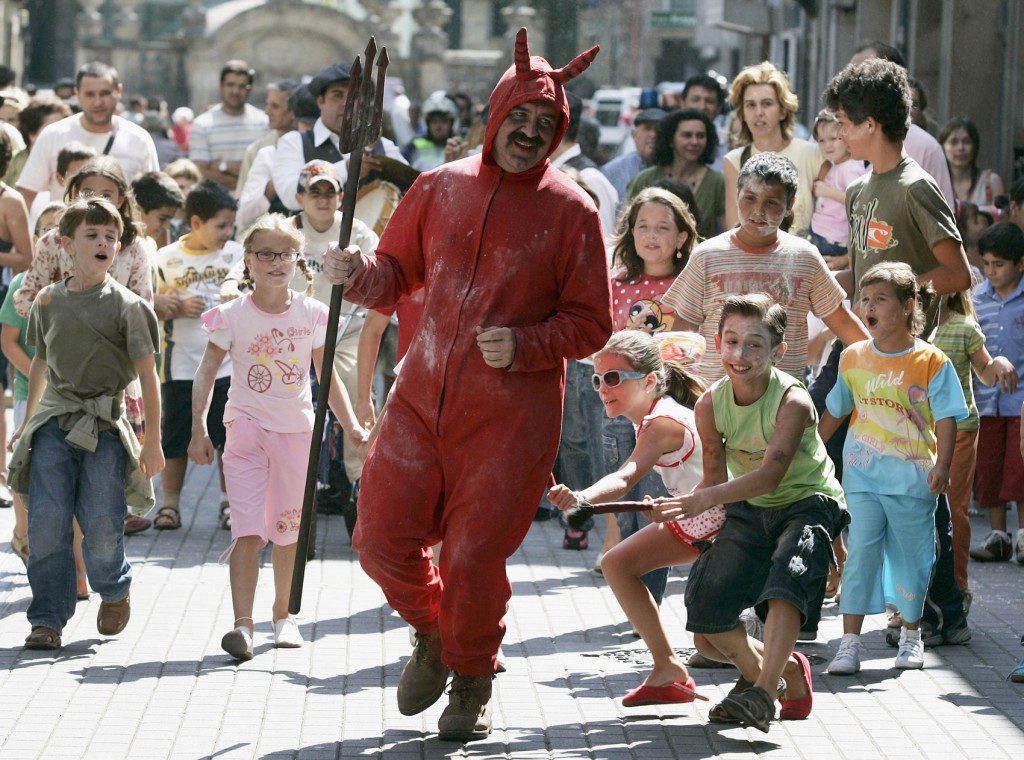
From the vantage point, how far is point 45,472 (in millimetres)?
7387

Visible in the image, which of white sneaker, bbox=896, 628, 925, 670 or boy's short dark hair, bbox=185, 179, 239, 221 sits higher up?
boy's short dark hair, bbox=185, 179, 239, 221

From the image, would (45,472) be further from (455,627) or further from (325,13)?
(325,13)

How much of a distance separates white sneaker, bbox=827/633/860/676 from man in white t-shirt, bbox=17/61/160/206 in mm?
5874

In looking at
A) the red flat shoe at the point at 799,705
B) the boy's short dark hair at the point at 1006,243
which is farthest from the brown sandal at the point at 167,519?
the red flat shoe at the point at 799,705

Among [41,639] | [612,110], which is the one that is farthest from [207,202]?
[612,110]

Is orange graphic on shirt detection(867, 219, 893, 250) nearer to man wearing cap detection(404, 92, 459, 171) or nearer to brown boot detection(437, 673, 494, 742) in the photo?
brown boot detection(437, 673, 494, 742)

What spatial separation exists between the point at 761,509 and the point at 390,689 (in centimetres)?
146

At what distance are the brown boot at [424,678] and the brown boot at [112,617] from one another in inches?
67.3

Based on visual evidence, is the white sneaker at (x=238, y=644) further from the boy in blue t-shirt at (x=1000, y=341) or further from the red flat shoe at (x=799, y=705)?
the boy in blue t-shirt at (x=1000, y=341)

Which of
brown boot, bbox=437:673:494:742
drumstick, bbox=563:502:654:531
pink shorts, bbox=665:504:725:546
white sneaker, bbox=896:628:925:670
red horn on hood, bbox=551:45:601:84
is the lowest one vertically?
white sneaker, bbox=896:628:925:670

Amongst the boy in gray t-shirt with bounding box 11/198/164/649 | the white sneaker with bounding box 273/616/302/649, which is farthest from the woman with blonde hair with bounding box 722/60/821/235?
the boy in gray t-shirt with bounding box 11/198/164/649

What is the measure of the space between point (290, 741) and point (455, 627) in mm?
636

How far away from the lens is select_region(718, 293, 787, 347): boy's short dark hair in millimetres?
6461

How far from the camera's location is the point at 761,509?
652 cm
